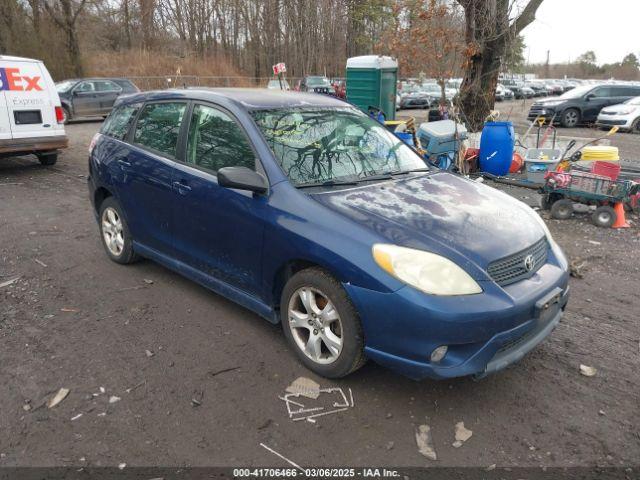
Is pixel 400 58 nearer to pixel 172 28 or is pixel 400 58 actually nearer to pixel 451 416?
pixel 451 416

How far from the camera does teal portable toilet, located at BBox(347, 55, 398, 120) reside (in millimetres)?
10914

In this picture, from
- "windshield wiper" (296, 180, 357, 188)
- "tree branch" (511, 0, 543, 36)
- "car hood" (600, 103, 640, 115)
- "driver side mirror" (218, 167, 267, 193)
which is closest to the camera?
"driver side mirror" (218, 167, 267, 193)

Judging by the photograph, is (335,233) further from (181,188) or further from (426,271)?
(181,188)

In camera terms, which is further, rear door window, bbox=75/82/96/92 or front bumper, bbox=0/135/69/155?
rear door window, bbox=75/82/96/92

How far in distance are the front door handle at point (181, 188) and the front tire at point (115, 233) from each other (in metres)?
1.10

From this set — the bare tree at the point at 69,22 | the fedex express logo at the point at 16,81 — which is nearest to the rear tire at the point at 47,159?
the fedex express logo at the point at 16,81

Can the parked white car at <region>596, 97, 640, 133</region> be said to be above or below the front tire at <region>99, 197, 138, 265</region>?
above

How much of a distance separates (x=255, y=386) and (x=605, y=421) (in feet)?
6.67

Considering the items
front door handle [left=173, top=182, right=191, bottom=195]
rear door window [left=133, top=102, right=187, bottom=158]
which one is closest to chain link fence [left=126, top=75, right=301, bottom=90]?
rear door window [left=133, top=102, right=187, bottom=158]

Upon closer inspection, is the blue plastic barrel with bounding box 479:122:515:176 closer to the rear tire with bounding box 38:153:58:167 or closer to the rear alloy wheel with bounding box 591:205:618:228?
the rear alloy wheel with bounding box 591:205:618:228

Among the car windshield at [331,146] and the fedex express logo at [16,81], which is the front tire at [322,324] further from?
the fedex express logo at [16,81]

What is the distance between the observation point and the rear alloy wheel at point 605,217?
6438 millimetres

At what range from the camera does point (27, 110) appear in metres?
9.12

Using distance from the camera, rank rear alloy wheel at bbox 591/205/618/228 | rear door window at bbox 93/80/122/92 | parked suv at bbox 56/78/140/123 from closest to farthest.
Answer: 1. rear alloy wheel at bbox 591/205/618/228
2. parked suv at bbox 56/78/140/123
3. rear door window at bbox 93/80/122/92
